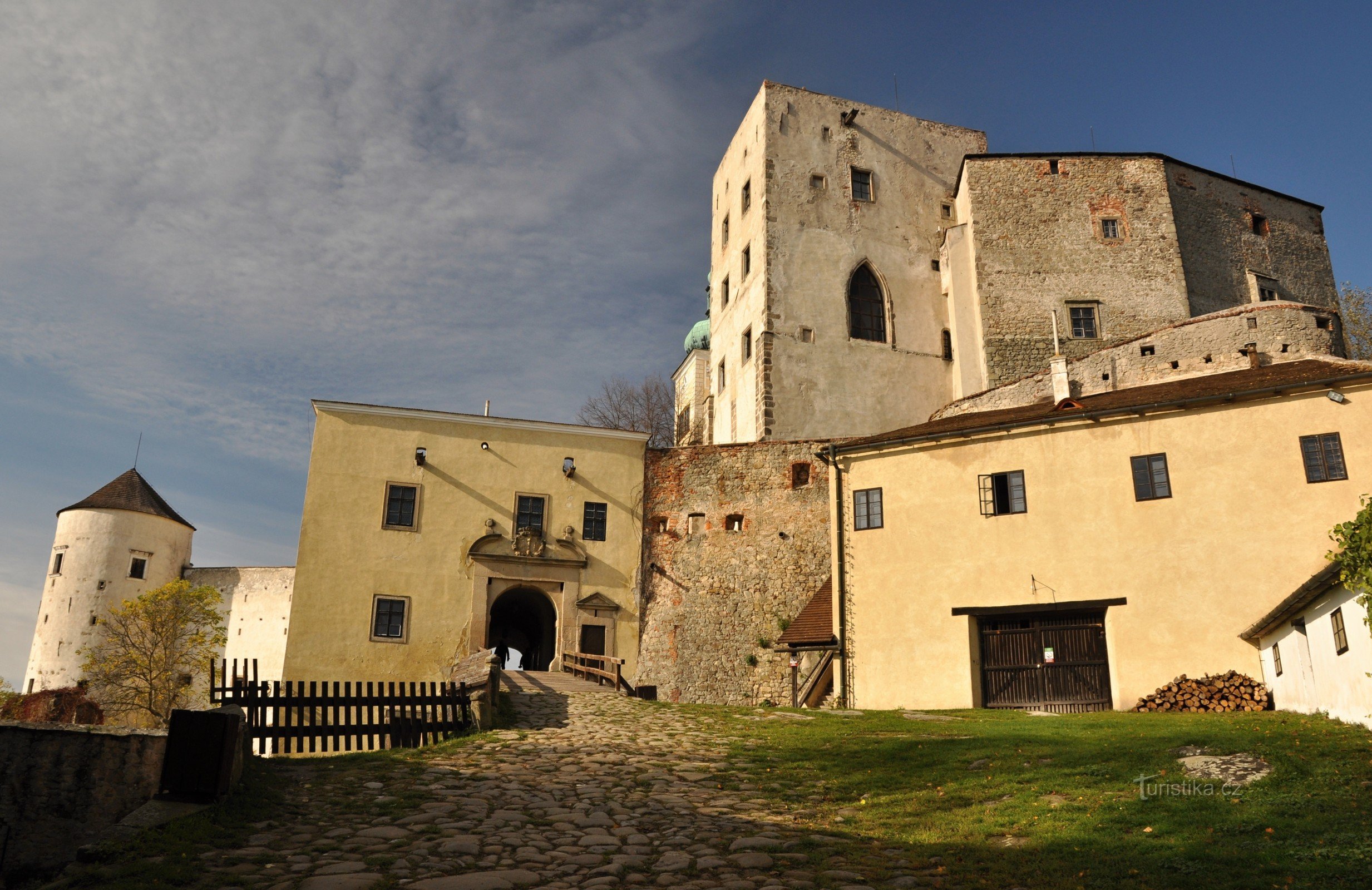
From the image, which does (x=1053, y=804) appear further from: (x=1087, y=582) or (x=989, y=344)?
(x=989, y=344)

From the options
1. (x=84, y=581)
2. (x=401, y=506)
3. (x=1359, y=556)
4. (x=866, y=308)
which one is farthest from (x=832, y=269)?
(x=84, y=581)

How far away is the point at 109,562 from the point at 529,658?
19.0m

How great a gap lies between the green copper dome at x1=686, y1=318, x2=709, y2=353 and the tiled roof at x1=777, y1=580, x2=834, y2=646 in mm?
41888

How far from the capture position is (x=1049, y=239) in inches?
1480

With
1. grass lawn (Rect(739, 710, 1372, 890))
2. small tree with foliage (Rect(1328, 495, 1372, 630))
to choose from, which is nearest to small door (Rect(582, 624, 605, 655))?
grass lawn (Rect(739, 710, 1372, 890))

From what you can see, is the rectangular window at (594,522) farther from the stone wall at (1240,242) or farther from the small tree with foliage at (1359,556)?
the stone wall at (1240,242)

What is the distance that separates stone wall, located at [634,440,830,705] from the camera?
30.0 meters

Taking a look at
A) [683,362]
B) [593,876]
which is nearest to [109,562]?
[683,362]

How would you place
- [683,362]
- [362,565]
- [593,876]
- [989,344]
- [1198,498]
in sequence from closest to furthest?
[593,876], [1198,498], [362,565], [989,344], [683,362]

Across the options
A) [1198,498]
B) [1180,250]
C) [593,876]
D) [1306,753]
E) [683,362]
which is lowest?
[593,876]

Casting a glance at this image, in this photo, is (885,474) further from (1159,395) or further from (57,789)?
(57,789)

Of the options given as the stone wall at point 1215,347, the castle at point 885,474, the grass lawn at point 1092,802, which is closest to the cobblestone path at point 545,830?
the grass lawn at point 1092,802

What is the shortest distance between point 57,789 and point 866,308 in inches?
1349

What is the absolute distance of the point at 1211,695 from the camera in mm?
19453
